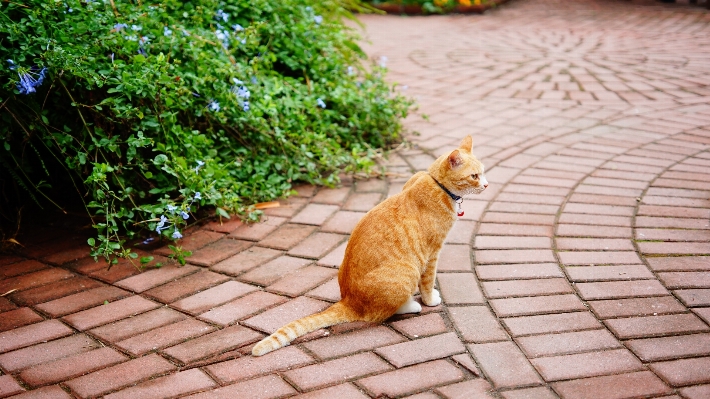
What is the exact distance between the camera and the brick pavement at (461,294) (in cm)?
208

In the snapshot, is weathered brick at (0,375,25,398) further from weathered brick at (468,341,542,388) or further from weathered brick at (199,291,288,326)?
weathered brick at (468,341,542,388)

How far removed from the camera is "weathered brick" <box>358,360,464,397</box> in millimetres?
2016

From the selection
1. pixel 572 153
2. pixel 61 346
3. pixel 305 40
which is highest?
pixel 305 40

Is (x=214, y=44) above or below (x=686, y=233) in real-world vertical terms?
above

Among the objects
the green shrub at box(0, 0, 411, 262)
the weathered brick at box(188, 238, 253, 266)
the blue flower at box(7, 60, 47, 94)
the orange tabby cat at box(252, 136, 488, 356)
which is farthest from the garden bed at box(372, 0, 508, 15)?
the orange tabby cat at box(252, 136, 488, 356)

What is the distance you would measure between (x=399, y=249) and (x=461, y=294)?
16.4 inches

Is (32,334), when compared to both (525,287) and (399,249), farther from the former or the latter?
(525,287)

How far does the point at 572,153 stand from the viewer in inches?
159

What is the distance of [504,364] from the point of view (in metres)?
2.13

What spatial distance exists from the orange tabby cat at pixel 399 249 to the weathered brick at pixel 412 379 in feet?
0.94

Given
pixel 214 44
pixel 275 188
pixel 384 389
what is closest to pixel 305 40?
pixel 214 44

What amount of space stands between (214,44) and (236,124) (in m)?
0.46

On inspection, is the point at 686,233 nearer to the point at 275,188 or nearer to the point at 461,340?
the point at 461,340

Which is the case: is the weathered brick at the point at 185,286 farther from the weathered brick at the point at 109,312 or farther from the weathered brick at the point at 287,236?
the weathered brick at the point at 287,236
